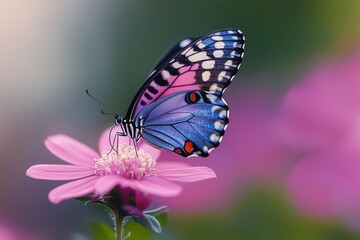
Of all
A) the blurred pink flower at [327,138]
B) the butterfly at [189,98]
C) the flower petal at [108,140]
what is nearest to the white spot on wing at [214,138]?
the butterfly at [189,98]

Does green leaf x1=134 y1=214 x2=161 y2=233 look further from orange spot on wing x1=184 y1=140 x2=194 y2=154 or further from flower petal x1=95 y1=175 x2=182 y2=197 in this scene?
orange spot on wing x1=184 y1=140 x2=194 y2=154

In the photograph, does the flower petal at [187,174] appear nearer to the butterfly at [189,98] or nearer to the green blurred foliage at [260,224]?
the butterfly at [189,98]

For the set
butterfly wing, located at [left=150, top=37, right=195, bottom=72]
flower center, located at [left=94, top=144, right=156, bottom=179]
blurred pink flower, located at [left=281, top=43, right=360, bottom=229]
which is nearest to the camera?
flower center, located at [left=94, top=144, right=156, bottom=179]

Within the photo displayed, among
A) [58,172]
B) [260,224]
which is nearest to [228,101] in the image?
[260,224]

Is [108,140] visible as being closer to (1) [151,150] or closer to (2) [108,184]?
(1) [151,150]

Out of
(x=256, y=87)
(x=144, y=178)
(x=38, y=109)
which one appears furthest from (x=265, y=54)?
(x=144, y=178)

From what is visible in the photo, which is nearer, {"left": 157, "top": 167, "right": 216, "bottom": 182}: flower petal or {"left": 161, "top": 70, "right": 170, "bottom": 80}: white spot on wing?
{"left": 157, "top": 167, "right": 216, "bottom": 182}: flower petal

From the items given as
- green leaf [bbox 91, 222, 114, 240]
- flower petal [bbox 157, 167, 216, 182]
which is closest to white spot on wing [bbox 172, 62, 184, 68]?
flower petal [bbox 157, 167, 216, 182]
